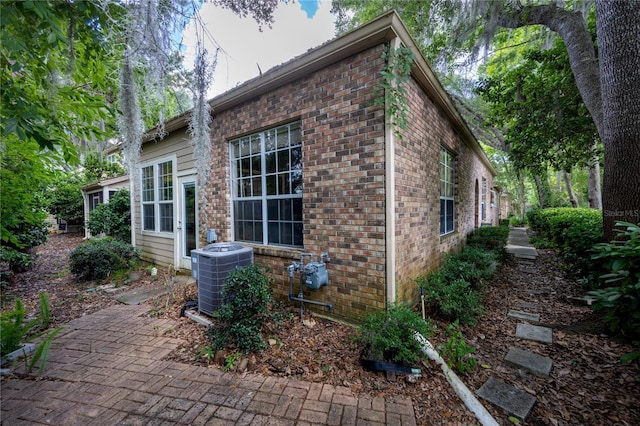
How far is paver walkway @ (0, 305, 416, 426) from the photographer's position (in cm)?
195

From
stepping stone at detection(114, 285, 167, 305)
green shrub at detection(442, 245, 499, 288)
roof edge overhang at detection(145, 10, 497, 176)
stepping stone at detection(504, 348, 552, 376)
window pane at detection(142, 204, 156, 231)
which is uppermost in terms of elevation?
roof edge overhang at detection(145, 10, 497, 176)

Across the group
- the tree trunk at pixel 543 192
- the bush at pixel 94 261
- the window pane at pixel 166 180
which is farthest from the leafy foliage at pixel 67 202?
the tree trunk at pixel 543 192

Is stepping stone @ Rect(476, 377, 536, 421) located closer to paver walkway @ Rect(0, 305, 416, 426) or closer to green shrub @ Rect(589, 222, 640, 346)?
paver walkway @ Rect(0, 305, 416, 426)

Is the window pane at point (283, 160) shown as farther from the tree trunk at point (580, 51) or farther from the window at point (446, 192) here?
the tree trunk at point (580, 51)

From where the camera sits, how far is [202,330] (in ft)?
10.9

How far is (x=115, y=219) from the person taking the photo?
27.3 ft

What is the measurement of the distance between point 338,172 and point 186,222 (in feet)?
14.0

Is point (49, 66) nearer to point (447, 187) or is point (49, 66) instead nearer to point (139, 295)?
point (139, 295)

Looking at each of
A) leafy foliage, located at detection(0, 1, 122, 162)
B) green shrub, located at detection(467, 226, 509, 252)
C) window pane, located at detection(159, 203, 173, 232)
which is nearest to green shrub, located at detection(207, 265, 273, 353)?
leafy foliage, located at detection(0, 1, 122, 162)

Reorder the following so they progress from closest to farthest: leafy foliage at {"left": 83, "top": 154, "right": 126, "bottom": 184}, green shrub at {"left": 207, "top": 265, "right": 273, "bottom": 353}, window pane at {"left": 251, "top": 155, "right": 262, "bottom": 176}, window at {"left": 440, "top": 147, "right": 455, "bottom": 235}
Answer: green shrub at {"left": 207, "top": 265, "right": 273, "bottom": 353} < window pane at {"left": 251, "top": 155, "right": 262, "bottom": 176} < window at {"left": 440, "top": 147, "right": 455, "bottom": 235} < leafy foliage at {"left": 83, "top": 154, "right": 126, "bottom": 184}

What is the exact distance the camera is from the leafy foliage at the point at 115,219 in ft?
27.3

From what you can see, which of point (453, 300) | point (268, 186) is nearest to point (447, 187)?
point (453, 300)

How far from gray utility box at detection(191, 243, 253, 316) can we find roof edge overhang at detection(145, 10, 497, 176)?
257 cm

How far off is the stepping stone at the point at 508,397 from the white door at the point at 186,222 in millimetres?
5612
